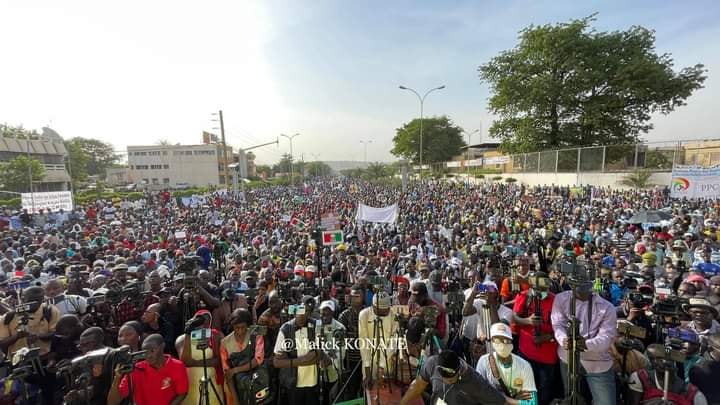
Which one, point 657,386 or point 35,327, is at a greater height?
point 35,327

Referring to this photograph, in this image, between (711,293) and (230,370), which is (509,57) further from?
(230,370)

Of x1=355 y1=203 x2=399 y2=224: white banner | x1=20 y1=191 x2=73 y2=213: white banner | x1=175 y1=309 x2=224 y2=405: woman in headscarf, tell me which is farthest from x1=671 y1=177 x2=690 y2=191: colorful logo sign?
x1=20 y1=191 x2=73 y2=213: white banner

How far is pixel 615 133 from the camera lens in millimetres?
23641

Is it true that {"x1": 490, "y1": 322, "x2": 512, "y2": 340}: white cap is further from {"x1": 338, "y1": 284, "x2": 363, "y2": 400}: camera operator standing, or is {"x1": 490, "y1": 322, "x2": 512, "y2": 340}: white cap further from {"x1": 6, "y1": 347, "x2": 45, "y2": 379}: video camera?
{"x1": 6, "y1": 347, "x2": 45, "y2": 379}: video camera

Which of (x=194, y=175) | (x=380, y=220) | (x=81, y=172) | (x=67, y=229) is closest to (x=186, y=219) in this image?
(x=67, y=229)

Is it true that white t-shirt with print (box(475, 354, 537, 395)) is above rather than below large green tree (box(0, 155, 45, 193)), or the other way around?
below

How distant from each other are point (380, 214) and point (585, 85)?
19893 mm

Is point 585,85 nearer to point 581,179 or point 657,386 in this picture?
point 581,179

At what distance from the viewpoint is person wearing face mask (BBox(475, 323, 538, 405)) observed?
254 cm

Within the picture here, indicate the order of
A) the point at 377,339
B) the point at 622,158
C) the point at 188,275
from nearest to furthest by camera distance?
the point at 377,339 → the point at 188,275 → the point at 622,158

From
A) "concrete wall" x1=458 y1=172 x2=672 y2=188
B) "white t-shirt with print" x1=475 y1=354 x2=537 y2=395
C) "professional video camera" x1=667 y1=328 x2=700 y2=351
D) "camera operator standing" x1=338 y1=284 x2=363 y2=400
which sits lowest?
"camera operator standing" x1=338 y1=284 x2=363 y2=400

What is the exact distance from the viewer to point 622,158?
62.8 feet

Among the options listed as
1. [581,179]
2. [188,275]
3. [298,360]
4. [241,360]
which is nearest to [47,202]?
[188,275]

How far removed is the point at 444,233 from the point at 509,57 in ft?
70.9
